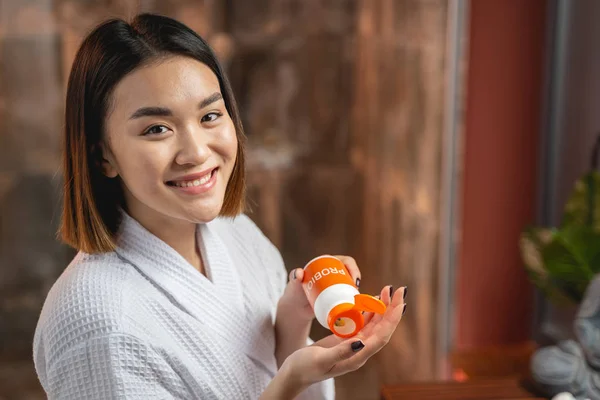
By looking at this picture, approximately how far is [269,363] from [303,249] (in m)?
1.65

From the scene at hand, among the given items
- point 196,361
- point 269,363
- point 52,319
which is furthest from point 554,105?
point 52,319

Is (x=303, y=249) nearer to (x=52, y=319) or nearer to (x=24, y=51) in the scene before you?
(x=24, y=51)

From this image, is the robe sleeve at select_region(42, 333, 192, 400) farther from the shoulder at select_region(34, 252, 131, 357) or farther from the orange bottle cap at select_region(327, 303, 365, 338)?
the orange bottle cap at select_region(327, 303, 365, 338)

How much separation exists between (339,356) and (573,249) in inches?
50.8

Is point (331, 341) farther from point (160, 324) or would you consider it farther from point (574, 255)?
point (574, 255)

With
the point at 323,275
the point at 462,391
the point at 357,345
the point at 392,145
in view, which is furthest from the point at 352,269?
the point at 392,145

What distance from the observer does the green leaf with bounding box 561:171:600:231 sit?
2.02 meters

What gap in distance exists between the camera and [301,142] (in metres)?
2.78

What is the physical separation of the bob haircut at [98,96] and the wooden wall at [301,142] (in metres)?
1.47

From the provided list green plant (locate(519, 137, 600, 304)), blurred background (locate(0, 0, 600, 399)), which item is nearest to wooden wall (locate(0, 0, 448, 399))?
blurred background (locate(0, 0, 600, 399))

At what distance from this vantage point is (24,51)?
2609 mm

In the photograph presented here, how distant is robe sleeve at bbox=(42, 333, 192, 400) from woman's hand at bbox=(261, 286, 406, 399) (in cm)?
18

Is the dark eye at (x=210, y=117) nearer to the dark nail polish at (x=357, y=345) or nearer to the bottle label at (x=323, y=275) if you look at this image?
the bottle label at (x=323, y=275)

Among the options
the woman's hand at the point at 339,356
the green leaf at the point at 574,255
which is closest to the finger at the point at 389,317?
the woman's hand at the point at 339,356
